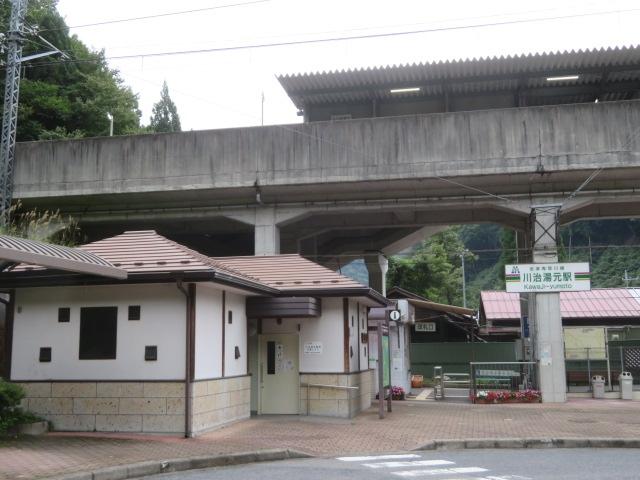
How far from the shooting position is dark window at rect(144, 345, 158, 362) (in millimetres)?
13336

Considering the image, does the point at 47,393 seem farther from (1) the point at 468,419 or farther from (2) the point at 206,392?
(1) the point at 468,419

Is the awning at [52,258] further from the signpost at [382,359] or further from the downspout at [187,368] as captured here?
the signpost at [382,359]

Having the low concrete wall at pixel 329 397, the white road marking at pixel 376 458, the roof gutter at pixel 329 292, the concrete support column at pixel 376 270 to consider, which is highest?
the concrete support column at pixel 376 270

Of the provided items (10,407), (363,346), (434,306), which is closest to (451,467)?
(10,407)

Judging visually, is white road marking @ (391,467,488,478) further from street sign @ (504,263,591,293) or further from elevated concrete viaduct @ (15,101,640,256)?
elevated concrete viaduct @ (15,101,640,256)

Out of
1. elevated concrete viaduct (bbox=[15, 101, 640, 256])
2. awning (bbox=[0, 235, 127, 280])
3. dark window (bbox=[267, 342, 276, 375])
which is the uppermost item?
elevated concrete viaduct (bbox=[15, 101, 640, 256])

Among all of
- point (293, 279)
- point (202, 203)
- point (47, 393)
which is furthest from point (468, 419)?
point (202, 203)

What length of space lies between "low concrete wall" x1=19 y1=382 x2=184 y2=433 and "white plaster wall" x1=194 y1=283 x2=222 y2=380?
2.64 feet

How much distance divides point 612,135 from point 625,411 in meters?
8.47

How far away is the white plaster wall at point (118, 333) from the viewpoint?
A: 1334 cm

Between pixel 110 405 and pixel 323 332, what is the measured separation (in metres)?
6.00

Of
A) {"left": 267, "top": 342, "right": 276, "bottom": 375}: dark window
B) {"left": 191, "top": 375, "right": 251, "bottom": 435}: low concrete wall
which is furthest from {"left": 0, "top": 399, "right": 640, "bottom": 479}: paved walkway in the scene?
{"left": 267, "top": 342, "right": 276, "bottom": 375}: dark window

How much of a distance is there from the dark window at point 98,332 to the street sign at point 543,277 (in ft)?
41.5

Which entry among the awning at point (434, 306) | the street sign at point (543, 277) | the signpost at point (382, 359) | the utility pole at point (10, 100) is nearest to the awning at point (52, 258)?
the signpost at point (382, 359)
